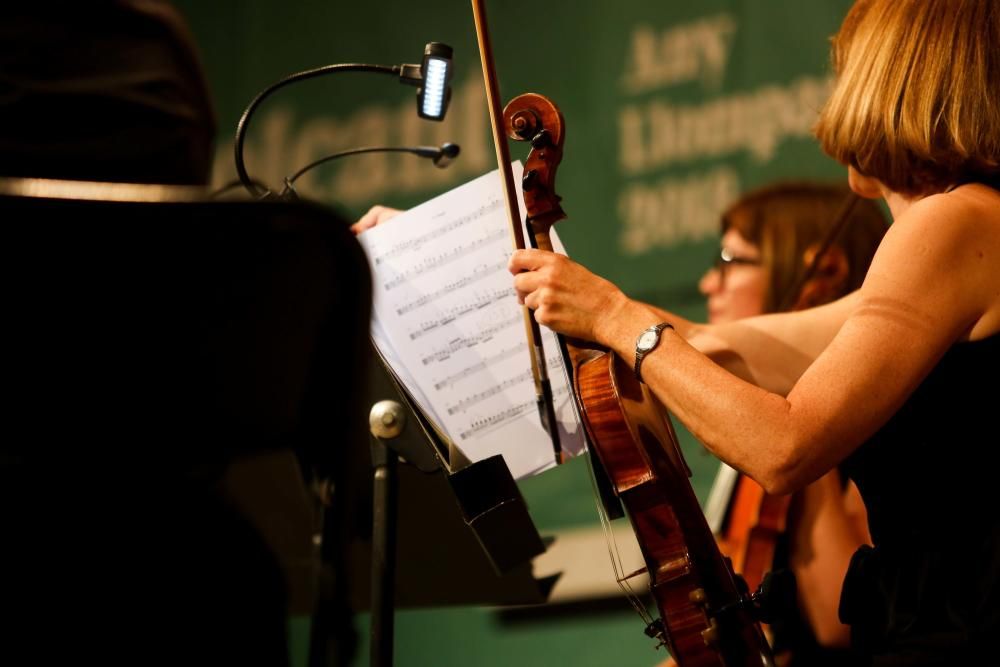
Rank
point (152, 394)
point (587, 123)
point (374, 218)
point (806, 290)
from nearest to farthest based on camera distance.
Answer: point (152, 394) < point (374, 218) < point (806, 290) < point (587, 123)

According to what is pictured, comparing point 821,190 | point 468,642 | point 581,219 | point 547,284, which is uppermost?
point 581,219

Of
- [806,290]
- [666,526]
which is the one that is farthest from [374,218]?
[806,290]

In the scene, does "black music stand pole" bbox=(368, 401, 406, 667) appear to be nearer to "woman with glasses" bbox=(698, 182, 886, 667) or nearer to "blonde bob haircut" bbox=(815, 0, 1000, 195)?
"blonde bob haircut" bbox=(815, 0, 1000, 195)

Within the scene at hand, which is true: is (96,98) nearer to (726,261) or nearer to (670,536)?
(670,536)

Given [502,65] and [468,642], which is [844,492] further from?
[502,65]

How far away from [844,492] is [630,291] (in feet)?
3.97

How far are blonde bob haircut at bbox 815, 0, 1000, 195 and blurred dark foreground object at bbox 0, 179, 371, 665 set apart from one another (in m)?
0.86

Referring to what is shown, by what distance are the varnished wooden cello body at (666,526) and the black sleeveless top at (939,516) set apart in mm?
185

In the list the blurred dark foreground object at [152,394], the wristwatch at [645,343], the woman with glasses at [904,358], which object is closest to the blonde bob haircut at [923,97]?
the woman with glasses at [904,358]

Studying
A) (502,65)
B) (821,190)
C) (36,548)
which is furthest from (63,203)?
(502,65)

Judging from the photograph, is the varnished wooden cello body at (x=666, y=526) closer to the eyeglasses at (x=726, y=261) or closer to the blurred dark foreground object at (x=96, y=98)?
the blurred dark foreground object at (x=96, y=98)

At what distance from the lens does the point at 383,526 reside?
4.55 ft

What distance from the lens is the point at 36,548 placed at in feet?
2.59

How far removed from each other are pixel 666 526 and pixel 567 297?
0.31m
